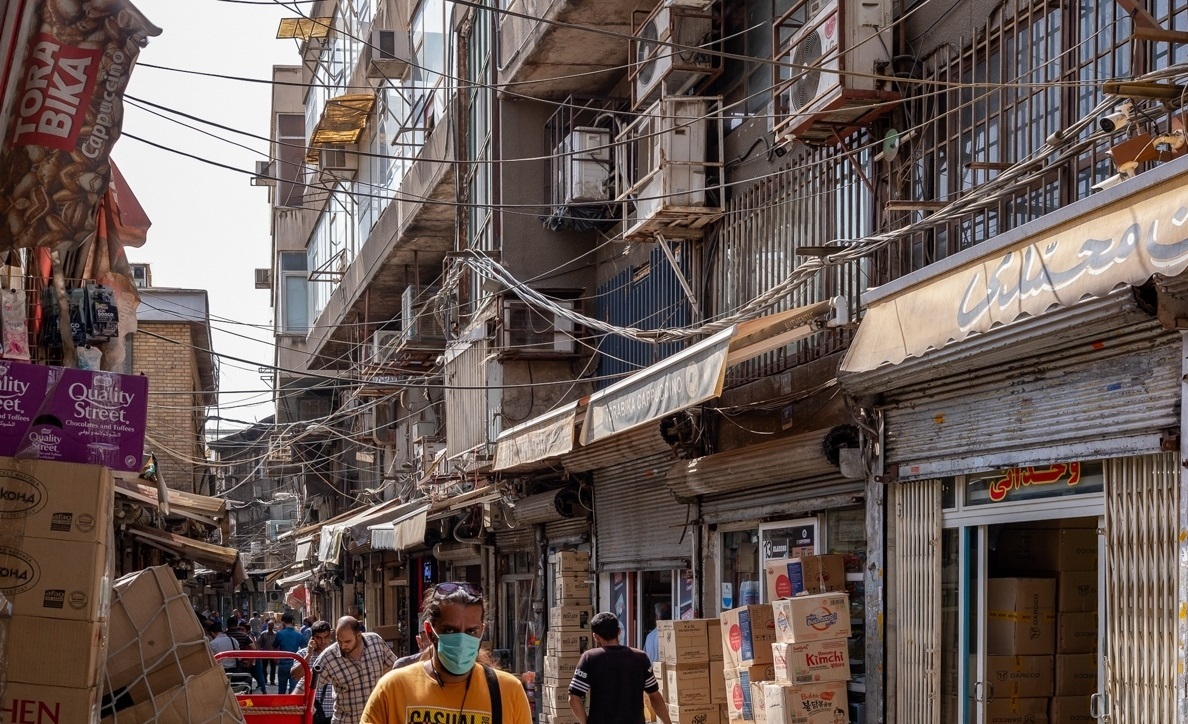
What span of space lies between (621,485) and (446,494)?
24.9 feet

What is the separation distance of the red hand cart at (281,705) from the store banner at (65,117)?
4218mm

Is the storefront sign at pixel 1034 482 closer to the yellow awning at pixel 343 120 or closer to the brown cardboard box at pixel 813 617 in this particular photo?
the brown cardboard box at pixel 813 617

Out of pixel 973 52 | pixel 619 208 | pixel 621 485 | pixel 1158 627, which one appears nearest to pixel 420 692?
pixel 1158 627

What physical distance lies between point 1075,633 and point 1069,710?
52 cm

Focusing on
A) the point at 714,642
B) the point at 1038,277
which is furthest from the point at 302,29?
the point at 1038,277

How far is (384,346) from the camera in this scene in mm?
27500

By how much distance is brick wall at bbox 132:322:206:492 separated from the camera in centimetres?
3638

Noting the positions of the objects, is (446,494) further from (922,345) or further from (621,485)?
(922,345)

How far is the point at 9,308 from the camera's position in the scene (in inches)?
375

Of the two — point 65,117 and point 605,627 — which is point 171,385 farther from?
point 65,117

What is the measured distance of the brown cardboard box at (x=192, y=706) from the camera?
26.2 feet

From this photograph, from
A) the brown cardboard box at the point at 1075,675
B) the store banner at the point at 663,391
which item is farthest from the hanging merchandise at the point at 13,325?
the brown cardboard box at the point at 1075,675

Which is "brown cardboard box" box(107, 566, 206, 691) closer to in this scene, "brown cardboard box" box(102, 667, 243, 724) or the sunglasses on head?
"brown cardboard box" box(102, 667, 243, 724)

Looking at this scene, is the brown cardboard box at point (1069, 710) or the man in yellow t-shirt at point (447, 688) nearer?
the man in yellow t-shirt at point (447, 688)
